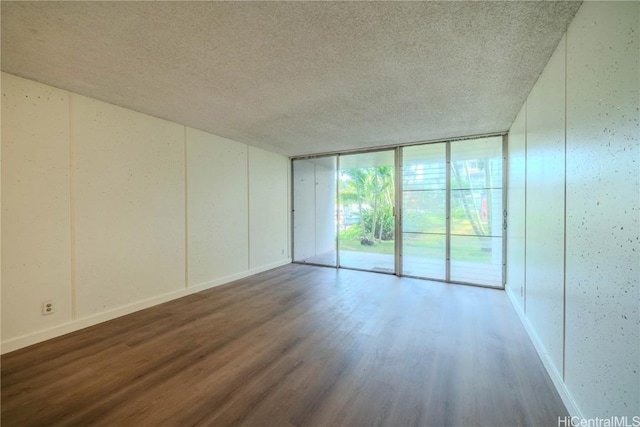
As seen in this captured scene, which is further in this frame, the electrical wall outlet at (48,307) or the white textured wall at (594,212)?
the electrical wall outlet at (48,307)

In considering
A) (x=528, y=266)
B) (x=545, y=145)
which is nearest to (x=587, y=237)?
(x=545, y=145)

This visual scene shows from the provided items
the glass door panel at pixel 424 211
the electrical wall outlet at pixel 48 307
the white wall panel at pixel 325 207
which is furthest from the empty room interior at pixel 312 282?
the white wall panel at pixel 325 207

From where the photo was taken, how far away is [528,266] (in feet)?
8.91

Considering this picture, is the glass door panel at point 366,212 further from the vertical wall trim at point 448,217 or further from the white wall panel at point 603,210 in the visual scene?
the white wall panel at point 603,210

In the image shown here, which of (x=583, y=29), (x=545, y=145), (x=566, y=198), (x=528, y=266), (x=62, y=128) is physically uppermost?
(x=583, y=29)

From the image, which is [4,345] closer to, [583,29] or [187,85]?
[187,85]

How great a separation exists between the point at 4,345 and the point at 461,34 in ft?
14.9

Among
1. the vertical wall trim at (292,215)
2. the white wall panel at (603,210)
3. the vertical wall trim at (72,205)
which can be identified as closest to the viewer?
the white wall panel at (603,210)


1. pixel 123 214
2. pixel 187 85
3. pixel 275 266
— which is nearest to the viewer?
pixel 187 85

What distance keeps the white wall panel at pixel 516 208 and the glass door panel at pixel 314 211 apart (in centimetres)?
341

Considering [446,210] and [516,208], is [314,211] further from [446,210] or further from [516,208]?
[516,208]

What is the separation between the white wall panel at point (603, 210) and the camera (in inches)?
43.9

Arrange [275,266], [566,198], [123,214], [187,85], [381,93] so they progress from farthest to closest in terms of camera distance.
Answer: [275,266], [123,214], [381,93], [187,85], [566,198]

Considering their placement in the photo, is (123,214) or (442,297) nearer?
(123,214)
